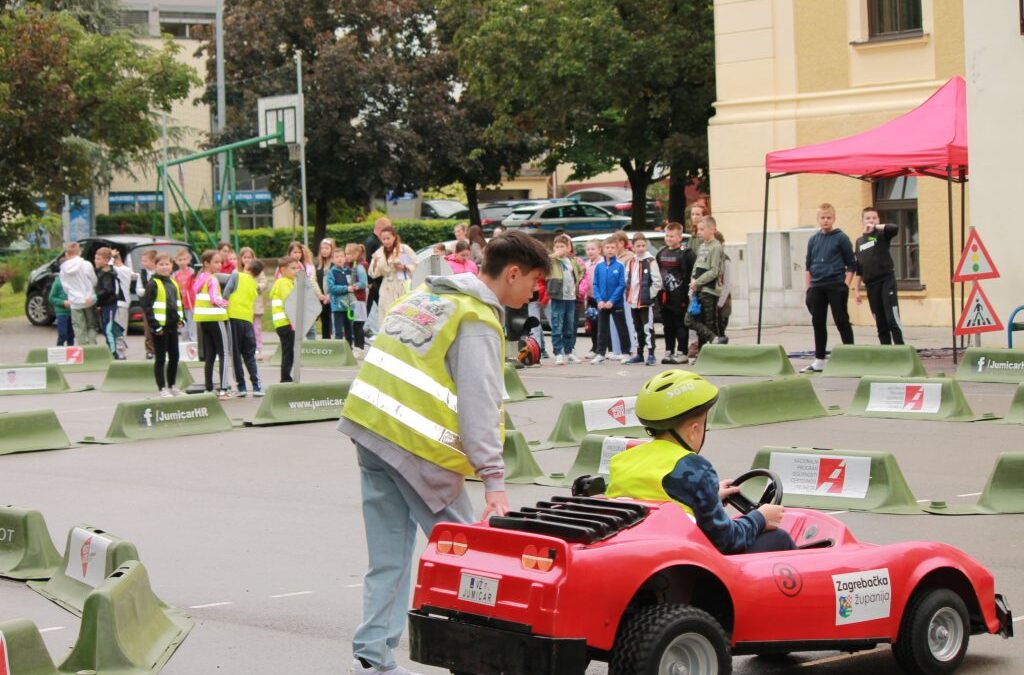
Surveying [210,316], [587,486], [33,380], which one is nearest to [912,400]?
[210,316]

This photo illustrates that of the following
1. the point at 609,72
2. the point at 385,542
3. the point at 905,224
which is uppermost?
the point at 609,72

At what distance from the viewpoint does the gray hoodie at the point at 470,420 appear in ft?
18.4

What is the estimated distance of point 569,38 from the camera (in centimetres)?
3534

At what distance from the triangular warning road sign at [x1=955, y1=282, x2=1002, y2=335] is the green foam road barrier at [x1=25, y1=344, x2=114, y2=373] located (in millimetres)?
12322

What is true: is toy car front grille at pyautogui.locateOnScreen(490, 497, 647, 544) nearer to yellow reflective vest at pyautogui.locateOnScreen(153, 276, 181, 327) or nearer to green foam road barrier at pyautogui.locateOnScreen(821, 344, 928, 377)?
green foam road barrier at pyautogui.locateOnScreen(821, 344, 928, 377)

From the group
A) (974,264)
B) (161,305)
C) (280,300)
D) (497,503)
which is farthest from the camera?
(280,300)

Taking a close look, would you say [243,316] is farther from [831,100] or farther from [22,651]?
[831,100]

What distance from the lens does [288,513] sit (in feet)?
34.0

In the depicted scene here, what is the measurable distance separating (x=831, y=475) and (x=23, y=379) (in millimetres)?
12964

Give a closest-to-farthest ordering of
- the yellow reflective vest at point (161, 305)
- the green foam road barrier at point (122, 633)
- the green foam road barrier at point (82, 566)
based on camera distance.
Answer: the green foam road barrier at point (122, 633) → the green foam road barrier at point (82, 566) → the yellow reflective vest at point (161, 305)

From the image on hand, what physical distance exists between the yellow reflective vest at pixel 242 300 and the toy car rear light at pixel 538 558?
1269 centimetres

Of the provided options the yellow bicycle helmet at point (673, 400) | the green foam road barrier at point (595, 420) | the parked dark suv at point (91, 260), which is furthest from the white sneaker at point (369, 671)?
the parked dark suv at point (91, 260)

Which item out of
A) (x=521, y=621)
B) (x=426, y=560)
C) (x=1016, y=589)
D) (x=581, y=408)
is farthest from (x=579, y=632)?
(x=581, y=408)

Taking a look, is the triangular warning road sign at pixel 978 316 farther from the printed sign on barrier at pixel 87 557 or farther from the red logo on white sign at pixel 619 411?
the printed sign on barrier at pixel 87 557
